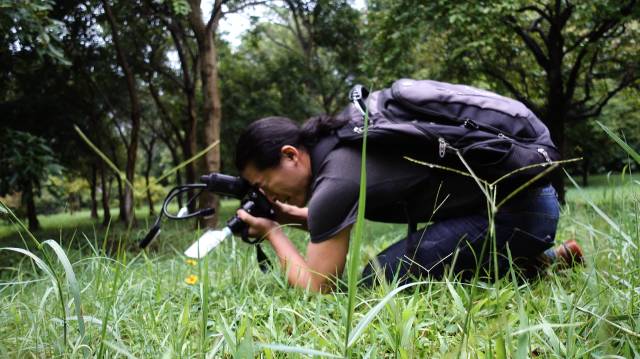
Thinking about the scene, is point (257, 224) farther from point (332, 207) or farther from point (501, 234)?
point (501, 234)

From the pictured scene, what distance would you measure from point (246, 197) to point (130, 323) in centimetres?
93

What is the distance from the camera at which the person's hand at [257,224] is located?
7.68 ft

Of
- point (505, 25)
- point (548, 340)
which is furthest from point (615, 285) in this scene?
point (505, 25)

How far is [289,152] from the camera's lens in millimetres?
2172

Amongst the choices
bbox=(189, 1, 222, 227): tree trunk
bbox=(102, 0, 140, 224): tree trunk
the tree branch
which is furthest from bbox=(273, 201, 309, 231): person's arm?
the tree branch

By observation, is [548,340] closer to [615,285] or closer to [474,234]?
[615,285]

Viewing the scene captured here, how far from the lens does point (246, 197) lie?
2.42 metres

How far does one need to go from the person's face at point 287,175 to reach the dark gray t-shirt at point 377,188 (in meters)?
0.18

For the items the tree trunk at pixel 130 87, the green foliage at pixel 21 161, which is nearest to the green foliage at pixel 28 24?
the green foliage at pixel 21 161

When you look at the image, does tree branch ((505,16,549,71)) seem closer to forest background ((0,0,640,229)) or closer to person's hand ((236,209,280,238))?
forest background ((0,0,640,229))

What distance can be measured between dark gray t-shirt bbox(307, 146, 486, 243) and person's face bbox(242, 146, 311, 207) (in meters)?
0.18

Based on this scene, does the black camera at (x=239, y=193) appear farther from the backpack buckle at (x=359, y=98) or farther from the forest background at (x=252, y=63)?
the forest background at (x=252, y=63)

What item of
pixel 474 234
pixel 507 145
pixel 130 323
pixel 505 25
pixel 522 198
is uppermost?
pixel 505 25

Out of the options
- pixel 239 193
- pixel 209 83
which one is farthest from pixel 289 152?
pixel 209 83
